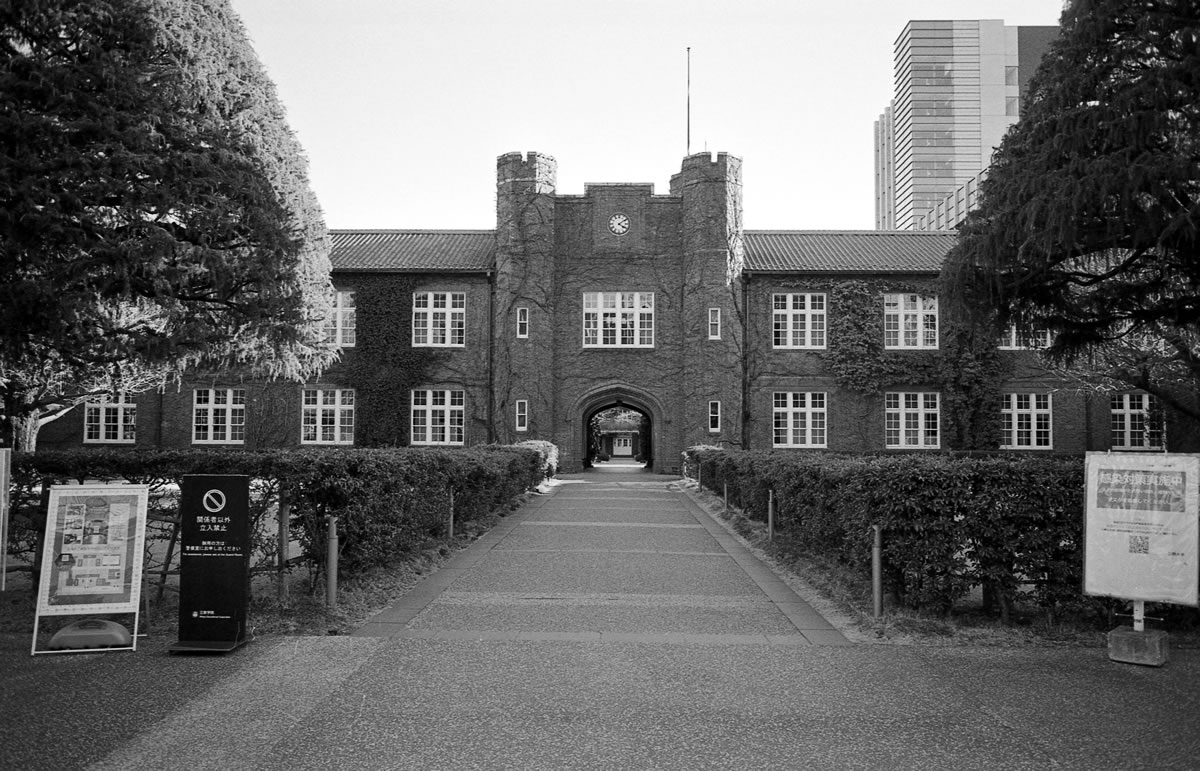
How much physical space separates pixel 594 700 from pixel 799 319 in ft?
94.4

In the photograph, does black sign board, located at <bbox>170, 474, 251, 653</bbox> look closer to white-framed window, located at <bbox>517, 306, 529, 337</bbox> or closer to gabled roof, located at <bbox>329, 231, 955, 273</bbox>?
white-framed window, located at <bbox>517, 306, 529, 337</bbox>

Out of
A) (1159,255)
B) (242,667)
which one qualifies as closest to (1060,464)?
(1159,255)

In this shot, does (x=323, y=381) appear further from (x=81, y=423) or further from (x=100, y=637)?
(x=100, y=637)

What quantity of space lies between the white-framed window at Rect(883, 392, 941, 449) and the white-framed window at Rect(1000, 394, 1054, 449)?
240cm

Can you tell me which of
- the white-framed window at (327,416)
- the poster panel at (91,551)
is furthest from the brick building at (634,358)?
the poster panel at (91,551)

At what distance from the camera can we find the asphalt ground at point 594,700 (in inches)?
187

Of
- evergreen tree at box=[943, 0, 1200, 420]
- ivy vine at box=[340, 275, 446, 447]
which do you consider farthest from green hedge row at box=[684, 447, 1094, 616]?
ivy vine at box=[340, 275, 446, 447]

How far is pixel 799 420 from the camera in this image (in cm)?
3266

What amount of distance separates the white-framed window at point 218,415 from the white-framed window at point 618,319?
12.7 meters

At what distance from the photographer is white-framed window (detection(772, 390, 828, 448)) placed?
32.5 meters

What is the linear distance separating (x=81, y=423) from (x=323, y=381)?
347 inches

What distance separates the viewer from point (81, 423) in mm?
32844

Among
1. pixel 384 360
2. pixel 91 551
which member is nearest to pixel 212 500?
pixel 91 551

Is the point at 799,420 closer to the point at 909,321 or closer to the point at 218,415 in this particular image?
the point at 909,321
